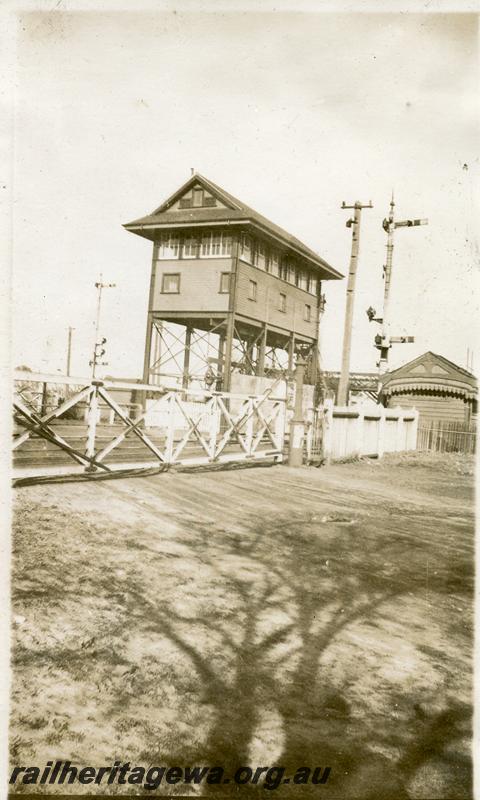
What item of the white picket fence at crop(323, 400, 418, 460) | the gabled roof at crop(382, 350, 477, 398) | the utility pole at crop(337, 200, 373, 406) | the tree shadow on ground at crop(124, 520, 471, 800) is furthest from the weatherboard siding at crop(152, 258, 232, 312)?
the tree shadow on ground at crop(124, 520, 471, 800)

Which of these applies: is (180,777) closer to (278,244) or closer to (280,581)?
(280,581)

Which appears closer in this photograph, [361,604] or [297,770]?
[297,770]

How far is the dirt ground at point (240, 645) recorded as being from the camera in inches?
102

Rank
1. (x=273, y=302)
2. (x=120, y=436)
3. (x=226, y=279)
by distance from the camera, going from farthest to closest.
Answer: (x=273, y=302) → (x=226, y=279) → (x=120, y=436)

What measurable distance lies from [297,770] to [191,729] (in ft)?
1.80

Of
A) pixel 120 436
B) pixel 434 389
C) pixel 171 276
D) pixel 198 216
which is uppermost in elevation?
pixel 198 216

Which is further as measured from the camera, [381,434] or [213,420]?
[381,434]

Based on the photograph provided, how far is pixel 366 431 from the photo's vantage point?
18297 millimetres

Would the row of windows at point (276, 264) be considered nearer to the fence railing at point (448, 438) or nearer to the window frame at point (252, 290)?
the window frame at point (252, 290)

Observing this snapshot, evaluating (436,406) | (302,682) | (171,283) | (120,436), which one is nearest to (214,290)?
(171,283)

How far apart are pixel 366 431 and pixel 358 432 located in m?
0.87

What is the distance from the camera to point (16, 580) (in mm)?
4254

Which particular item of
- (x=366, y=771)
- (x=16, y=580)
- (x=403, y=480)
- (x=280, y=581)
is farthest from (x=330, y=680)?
(x=403, y=480)

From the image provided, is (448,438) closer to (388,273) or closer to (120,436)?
(388,273)
